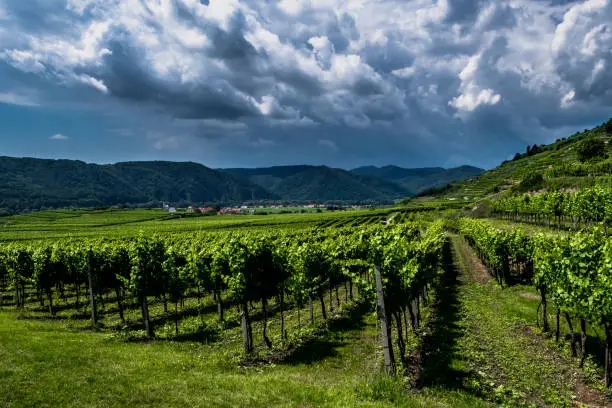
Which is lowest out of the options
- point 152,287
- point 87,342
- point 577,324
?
point 577,324

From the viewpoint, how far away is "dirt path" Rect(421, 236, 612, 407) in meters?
14.3

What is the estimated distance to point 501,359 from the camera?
59.0ft

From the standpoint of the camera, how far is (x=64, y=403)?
38.0ft

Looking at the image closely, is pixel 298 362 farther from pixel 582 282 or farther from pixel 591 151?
pixel 591 151

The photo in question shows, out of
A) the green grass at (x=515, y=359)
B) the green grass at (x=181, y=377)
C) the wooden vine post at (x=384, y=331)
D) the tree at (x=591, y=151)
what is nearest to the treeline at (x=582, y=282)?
the green grass at (x=515, y=359)

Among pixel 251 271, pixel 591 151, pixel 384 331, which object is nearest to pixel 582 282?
pixel 384 331

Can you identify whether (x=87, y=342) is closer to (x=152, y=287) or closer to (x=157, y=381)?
(x=152, y=287)

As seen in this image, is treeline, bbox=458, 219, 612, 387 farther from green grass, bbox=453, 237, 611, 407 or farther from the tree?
the tree

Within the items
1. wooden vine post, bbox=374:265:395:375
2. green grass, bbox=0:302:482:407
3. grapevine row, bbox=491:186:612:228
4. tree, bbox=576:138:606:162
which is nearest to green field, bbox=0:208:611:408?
green grass, bbox=0:302:482:407

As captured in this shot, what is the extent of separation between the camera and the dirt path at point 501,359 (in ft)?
47.0

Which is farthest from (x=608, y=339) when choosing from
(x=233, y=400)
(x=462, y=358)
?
(x=233, y=400)

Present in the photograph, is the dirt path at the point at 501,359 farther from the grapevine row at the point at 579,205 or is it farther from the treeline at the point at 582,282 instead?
the grapevine row at the point at 579,205

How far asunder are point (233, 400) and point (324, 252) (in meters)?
21.8

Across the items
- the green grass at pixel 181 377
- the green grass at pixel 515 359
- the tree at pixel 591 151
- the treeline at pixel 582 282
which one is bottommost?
the green grass at pixel 515 359
